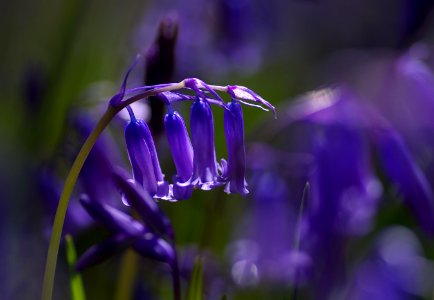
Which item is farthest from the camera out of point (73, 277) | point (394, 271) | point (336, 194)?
point (394, 271)

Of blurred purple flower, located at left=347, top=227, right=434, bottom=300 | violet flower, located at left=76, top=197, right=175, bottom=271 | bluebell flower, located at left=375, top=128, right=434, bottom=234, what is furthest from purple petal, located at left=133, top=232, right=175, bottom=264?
blurred purple flower, located at left=347, top=227, right=434, bottom=300

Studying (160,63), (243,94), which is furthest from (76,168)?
(160,63)

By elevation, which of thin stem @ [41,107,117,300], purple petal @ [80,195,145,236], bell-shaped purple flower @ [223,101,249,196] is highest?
bell-shaped purple flower @ [223,101,249,196]

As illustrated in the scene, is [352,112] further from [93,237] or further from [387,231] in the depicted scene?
[93,237]

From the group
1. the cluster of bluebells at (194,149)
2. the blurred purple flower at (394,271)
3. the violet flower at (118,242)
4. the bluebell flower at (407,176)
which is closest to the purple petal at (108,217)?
the violet flower at (118,242)

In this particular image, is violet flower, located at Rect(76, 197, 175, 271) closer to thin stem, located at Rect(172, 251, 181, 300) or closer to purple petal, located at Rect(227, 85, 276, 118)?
thin stem, located at Rect(172, 251, 181, 300)

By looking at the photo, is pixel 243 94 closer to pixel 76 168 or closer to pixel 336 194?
pixel 76 168

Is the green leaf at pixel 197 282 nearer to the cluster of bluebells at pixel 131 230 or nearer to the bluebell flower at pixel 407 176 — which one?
the cluster of bluebells at pixel 131 230
